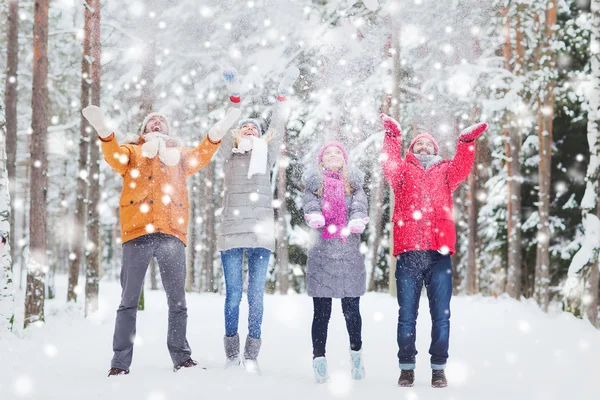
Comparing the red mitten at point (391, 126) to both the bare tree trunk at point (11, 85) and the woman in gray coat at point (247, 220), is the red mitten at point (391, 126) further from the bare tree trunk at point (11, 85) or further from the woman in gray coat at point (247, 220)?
the bare tree trunk at point (11, 85)

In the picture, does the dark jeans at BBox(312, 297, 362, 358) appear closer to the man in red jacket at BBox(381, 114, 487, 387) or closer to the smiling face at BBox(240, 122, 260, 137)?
the man in red jacket at BBox(381, 114, 487, 387)

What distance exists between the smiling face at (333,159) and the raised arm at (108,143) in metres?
1.77

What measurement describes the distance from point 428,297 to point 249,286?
62.6 inches

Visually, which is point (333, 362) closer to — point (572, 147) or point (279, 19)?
point (279, 19)

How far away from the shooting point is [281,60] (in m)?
12.0

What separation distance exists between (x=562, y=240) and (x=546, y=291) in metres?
2.48

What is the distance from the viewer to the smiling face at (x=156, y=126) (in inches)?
209

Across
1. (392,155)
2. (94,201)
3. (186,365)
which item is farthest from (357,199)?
(94,201)

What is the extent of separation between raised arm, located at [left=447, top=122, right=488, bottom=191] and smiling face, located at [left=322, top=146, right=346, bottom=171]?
38.5 inches

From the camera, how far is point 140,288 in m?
4.88

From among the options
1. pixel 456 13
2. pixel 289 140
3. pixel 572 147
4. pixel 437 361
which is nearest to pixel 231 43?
pixel 289 140

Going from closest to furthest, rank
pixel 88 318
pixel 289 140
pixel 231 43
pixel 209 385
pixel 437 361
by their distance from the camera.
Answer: pixel 209 385 < pixel 437 361 < pixel 88 318 < pixel 231 43 < pixel 289 140

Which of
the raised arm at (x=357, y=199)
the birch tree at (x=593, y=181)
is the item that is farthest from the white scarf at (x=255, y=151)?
the birch tree at (x=593, y=181)

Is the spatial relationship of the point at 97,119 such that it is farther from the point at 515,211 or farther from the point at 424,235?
the point at 515,211
